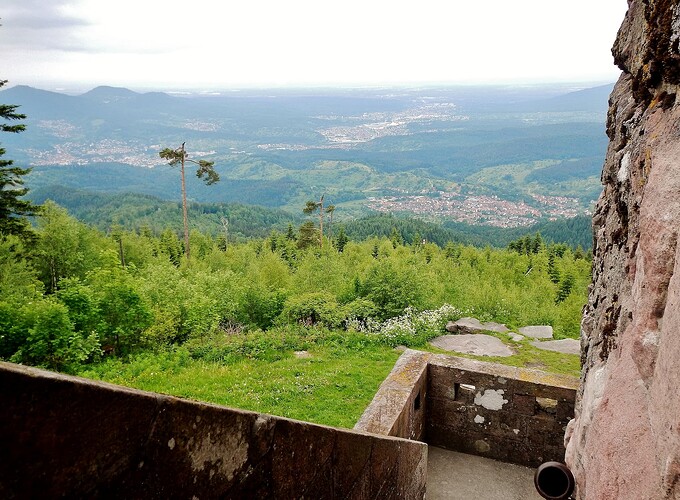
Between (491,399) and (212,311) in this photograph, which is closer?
(491,399)

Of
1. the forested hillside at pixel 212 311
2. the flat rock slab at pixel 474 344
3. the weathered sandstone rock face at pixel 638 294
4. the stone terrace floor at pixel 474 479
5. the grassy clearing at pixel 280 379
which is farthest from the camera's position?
the flat rock slab at pixel 474 344

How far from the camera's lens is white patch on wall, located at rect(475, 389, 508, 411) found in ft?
23.2

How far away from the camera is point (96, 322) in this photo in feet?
44.1

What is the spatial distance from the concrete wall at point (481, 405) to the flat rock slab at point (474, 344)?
486cm

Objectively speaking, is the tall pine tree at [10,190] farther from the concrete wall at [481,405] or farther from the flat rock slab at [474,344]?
the concrete wall at [481,405]

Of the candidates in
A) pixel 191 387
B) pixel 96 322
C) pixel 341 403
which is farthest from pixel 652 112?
pixel 96 322

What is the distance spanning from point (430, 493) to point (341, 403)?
3055 millimetres

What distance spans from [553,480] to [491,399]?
3.59 metres

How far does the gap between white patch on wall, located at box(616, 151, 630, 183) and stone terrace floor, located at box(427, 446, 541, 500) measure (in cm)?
496

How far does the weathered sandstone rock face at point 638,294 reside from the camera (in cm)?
206

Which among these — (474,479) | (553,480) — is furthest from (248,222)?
(553,480)

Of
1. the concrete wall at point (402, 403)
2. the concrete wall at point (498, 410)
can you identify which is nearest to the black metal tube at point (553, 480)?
the concrete wall at point (402, 403)

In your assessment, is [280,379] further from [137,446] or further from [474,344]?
[137,446]

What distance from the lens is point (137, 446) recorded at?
1.32m
